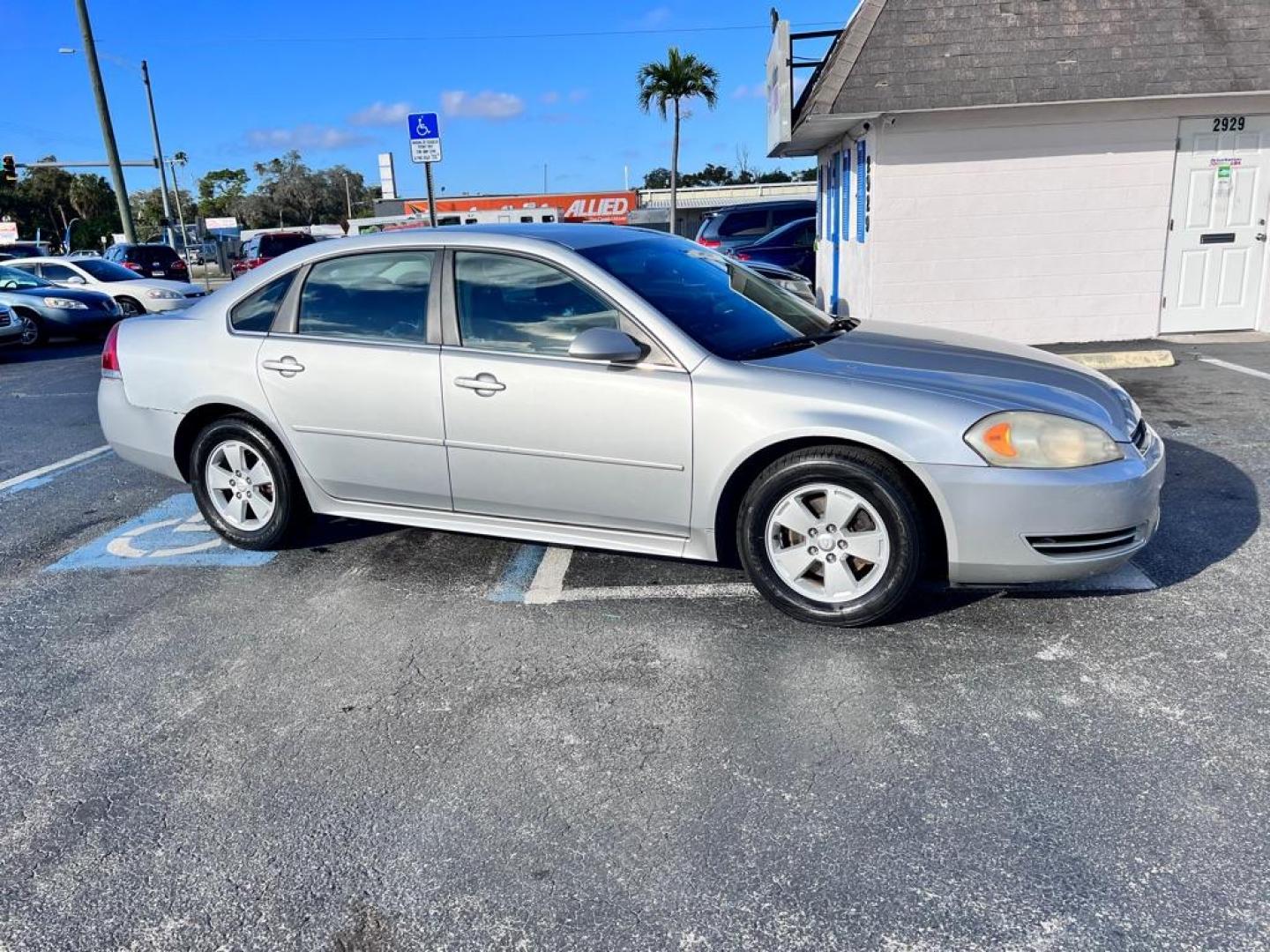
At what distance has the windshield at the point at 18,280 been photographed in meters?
15.9

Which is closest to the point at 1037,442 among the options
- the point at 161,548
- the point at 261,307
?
the point at 261,307

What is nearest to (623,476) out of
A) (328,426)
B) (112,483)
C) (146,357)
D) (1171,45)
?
(328,426)

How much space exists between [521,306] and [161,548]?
100 inches

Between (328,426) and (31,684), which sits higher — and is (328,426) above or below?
above

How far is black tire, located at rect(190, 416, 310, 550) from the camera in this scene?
4.73 meters

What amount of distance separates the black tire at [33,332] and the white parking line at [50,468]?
9.30 meters

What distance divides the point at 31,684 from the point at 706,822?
8.89ft

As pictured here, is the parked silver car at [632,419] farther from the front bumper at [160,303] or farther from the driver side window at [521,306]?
the front bumper at [160,303]

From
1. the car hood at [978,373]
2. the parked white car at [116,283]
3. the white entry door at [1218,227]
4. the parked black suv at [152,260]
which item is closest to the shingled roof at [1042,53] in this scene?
the white entry door at [1218,227]

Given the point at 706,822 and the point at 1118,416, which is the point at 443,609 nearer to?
the point at 706,822

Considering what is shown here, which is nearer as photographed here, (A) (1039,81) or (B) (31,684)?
(B) (31,684)

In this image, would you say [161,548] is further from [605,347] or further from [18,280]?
[18,280]

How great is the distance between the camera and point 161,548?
203 inches

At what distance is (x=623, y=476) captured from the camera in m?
3.97
